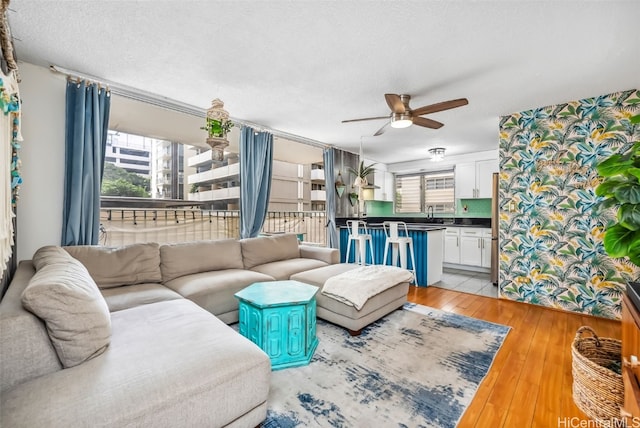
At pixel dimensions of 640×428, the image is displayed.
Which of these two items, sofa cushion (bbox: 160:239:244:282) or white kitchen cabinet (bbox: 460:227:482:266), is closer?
sofa cushion (bbox: 160:239:244:282)

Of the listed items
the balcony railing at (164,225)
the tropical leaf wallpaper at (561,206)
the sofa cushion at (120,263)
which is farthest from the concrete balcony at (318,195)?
the sofa cushion at (120,263)

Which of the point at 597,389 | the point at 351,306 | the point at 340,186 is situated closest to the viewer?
the point at 597,389

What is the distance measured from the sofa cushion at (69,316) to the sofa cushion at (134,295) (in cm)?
85

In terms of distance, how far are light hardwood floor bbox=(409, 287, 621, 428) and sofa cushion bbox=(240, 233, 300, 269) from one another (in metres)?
1.82

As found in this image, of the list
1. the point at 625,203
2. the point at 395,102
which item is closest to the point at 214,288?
the point at 395,102

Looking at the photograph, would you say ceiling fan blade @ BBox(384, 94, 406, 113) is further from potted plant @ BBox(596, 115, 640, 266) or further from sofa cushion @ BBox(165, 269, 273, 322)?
sofa cushion @ BBox(165, 269, 273, 322)

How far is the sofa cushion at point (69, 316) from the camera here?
1.13 metres

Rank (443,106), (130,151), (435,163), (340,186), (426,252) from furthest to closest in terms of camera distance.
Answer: (435,163)
(340,186)
(426,252)
(130,151)
(443,106)

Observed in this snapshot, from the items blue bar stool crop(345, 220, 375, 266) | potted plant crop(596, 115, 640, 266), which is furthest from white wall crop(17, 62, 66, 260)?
potted plant crop(596, 115, 640, 266)

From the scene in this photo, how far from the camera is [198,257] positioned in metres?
2.98

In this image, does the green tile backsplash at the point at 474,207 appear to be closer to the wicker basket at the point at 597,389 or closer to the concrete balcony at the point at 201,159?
the wicker basket at the point at 597,389

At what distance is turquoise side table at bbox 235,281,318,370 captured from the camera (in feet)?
6.47

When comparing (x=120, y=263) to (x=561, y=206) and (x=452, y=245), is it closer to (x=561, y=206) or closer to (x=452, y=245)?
(x=561, y=206)

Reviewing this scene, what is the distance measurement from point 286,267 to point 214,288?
988 millimetres
